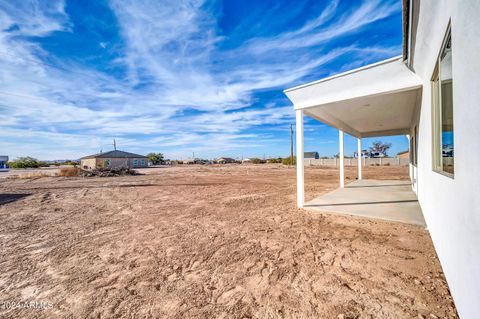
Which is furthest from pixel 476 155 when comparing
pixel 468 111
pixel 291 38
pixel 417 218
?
pixel 291 38

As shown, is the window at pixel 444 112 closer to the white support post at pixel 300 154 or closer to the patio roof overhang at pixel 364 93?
the patio roof overhang at pixel 364 93

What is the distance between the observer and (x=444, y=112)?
2.48 m

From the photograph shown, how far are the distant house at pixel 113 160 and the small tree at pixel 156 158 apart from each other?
1387cm

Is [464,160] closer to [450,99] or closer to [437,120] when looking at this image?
[450,99]

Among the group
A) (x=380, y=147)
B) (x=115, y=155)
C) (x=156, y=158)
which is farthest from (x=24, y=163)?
(x=380, y=147)

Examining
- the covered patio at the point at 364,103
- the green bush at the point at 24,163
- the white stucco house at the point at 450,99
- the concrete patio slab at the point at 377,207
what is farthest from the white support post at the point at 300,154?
the green bush at the point at 24,163

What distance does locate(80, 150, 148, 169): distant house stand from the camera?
35.8 metres

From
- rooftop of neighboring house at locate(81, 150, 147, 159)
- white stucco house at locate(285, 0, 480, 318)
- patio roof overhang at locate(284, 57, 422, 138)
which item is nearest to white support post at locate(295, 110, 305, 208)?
patio roof overhang at locate(284, 57, 422, 138)

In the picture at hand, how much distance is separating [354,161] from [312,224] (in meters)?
30.2

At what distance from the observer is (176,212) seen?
607cm

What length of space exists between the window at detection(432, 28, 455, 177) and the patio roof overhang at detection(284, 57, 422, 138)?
147 centimetres

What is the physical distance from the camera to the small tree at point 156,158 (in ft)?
182

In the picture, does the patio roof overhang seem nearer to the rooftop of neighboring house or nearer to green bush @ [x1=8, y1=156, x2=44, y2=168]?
the rooftop of neighboring house

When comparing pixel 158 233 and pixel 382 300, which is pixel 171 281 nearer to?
pixel 158 233
